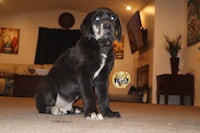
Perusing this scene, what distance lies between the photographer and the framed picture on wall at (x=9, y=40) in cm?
1031

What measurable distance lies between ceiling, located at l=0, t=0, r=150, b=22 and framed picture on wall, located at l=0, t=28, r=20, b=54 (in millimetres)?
642

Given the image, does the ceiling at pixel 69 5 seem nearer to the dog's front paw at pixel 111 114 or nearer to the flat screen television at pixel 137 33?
the flat screen television at pixel 137 33

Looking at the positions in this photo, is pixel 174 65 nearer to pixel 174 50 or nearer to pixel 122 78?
pixel 174 50

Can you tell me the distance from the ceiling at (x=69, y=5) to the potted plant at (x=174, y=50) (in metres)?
1.45

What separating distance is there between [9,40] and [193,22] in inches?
250

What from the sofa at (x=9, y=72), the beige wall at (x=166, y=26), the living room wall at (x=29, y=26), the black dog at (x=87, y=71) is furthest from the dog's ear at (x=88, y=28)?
the living room wall at (x=29, y=26)

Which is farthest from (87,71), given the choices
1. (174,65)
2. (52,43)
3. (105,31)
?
(52,43)

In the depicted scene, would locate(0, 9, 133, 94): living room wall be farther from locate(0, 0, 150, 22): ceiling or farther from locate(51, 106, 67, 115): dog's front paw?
locate(51, 106, 67, 115): dog's front paw

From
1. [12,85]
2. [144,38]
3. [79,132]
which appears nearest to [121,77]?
[144,38]

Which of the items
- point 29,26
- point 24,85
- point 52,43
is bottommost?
point 24,85

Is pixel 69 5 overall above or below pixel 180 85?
above

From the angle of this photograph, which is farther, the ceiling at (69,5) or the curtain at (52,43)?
the curtain at (52,43)

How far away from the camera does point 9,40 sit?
10320 mm

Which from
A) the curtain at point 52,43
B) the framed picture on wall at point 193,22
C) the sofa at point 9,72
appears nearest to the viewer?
the framed picture on wall at point 193,22
